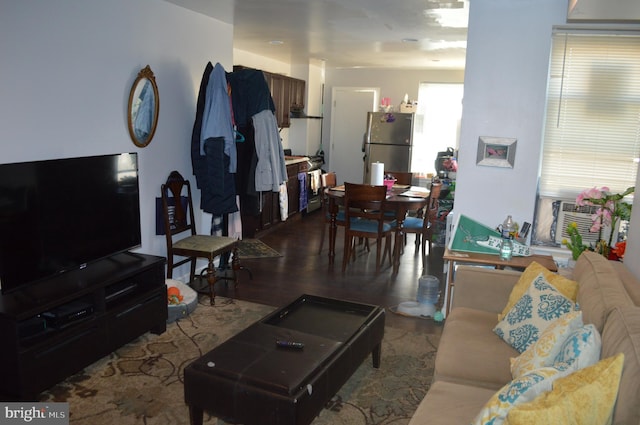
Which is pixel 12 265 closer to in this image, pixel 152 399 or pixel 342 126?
pixel 152 399

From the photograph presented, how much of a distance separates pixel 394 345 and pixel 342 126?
6.23m

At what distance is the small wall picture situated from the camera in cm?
396

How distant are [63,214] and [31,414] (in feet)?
3.55

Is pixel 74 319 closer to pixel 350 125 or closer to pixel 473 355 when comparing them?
pixel 473 355

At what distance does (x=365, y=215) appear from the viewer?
17.8 ft

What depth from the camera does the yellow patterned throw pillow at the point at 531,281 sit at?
2689 mm

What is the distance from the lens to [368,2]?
13.4ft

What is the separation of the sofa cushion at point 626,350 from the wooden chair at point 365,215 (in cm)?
336

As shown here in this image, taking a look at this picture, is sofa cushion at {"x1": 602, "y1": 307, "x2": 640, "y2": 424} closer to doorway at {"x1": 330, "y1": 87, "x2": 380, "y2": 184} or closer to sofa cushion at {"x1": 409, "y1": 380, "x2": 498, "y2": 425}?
sofa cushion at {"x1": 409, "y1": 380, "x2": 498, "y2": 425}

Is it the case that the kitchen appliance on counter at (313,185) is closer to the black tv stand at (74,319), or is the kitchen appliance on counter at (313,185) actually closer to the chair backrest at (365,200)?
the chair backrest at (365,200)

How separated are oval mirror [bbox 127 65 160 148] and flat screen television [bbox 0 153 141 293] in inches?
20.3

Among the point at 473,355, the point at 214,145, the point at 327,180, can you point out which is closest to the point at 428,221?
the point at 327,180

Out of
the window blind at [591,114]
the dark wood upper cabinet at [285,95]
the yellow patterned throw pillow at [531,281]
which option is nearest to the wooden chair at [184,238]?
the yellow patterned throw pillow at [531,281]

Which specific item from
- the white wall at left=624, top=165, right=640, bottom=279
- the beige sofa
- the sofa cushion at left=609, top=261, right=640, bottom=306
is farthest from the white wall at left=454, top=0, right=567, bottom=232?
the sofa cushion at left=609, top=261, right=640, bottom=306
